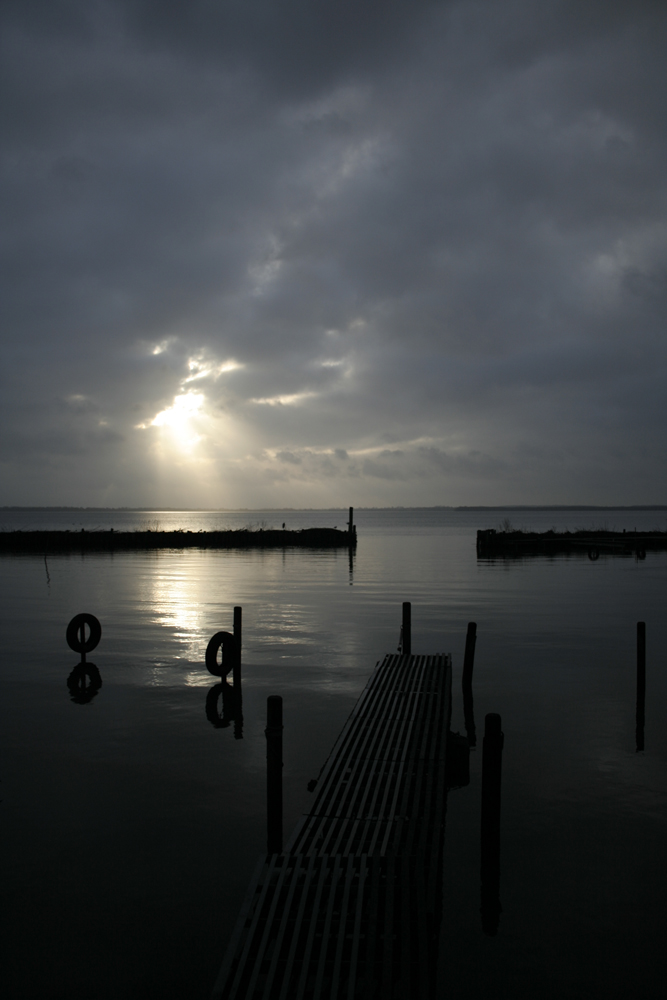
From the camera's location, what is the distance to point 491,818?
9.04m

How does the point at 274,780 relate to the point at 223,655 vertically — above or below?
above

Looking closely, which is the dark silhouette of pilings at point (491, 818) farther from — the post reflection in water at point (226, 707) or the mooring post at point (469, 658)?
the mooring post at point (469, 658)

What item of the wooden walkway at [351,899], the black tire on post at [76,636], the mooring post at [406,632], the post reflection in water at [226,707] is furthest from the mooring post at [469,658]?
the black tire on post at [76,636]

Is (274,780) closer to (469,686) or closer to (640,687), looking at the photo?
(469,686)

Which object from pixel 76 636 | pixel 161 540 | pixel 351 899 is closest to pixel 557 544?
pixel 161 540

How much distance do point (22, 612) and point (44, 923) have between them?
86.7 feet

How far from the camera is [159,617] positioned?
3125cm

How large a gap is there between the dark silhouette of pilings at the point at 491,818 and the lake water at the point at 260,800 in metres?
0.17

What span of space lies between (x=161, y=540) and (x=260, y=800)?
7873 centimetres

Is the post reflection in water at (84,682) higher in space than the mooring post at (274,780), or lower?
lower

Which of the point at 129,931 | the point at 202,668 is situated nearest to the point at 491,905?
the point at 129,931

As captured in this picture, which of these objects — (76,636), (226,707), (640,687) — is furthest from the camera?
(76,636)

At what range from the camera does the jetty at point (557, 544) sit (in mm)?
74188

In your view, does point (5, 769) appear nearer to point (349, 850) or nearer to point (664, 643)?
point (349, 850)
